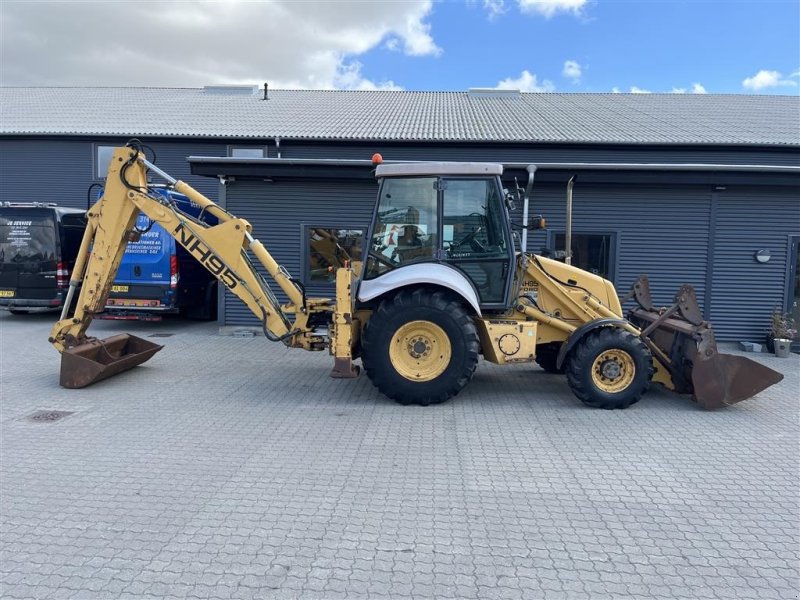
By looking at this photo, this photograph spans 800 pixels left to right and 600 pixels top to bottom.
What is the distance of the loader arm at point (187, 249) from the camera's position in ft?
21.9

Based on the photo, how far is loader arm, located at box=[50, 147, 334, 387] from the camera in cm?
666

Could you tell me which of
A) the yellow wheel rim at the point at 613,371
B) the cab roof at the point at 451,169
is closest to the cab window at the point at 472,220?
the cab roof at the point at 451,169

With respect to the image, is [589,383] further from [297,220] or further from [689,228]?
[297,220]

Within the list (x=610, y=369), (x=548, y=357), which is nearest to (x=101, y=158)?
(x=548, y=357)

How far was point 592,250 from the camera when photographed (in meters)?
10.9

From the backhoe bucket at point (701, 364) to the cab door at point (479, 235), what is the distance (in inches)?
73.0

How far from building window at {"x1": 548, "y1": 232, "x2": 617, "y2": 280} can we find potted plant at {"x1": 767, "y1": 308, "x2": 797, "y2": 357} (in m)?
2.95

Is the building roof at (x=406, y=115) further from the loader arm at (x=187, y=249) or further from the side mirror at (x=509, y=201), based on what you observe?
the loader arm at (x=187, y=249)

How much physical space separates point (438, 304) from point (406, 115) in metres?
11.2

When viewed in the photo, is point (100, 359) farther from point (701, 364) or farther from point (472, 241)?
point (701, 364)

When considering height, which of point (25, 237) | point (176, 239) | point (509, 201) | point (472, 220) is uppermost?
point (509, 201)

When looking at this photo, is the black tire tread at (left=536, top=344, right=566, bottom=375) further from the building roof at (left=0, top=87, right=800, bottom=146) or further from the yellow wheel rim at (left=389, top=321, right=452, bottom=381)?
the building roof at (left=0, top=87, right=800, bottom=146)

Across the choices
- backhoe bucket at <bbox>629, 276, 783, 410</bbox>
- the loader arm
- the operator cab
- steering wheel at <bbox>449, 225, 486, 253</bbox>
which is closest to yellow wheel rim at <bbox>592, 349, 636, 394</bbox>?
backhoe bucket at <bbox>629, 276, 783, 410</bbox>

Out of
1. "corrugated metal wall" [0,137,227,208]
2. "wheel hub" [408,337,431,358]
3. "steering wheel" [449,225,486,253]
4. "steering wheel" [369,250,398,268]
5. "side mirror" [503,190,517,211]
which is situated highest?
"corrugated metal wall" [0,137,227,208]
